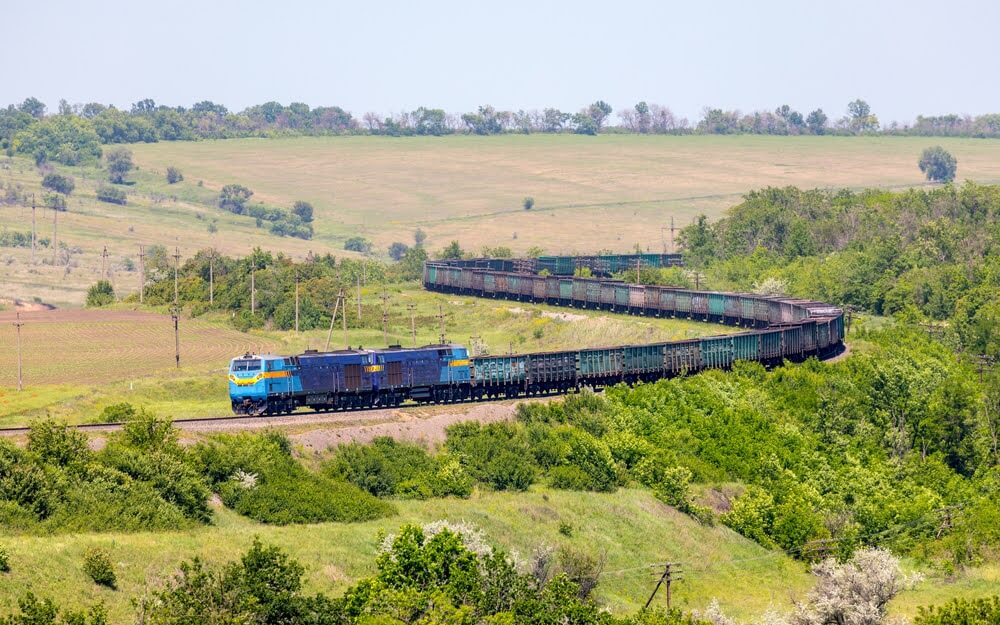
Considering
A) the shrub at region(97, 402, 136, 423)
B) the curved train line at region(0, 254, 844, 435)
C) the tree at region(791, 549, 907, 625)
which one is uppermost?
the shrub at region(97, 402, 136, 423)

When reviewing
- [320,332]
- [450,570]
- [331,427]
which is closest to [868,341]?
[320,332]

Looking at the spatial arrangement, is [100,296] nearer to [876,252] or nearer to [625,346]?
[625,346]

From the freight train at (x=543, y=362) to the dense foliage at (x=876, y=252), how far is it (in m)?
16.2

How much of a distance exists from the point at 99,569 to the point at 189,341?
64693mm

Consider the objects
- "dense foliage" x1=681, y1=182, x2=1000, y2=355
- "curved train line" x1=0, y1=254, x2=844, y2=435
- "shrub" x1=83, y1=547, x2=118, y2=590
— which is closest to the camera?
"shrub" x1=83, y1=547, x2=118, y2=590

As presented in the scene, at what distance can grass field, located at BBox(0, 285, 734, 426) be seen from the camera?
248 feet

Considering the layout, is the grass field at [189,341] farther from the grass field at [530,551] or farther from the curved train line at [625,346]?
the grass field at [530,551]

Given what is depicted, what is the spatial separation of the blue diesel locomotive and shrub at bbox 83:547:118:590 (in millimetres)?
25396

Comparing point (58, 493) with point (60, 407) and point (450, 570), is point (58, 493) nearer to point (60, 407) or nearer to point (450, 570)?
point (450, 570)

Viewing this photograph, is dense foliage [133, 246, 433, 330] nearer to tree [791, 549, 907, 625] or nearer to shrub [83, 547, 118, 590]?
tree [791, 549, 907, 625]

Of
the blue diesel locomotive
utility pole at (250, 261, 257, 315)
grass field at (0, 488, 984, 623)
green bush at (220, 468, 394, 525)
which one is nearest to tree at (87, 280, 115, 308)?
utility pole at (250, 261, 257, 315)

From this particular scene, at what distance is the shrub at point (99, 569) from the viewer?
4222 centimetres

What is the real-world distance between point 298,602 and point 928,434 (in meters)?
53.0

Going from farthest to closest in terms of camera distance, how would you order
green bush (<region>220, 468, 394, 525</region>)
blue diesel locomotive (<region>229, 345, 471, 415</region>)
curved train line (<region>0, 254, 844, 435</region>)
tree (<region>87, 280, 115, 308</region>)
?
tree (<region>87, 280, 115, 308</region>)
curved train line (<region>0, 254, 844, 435</region>)
blue diesel locomotive (<region>229, 345, 471, 415</region>)
green bush (<region>220, 468, 394, 525</region>)
